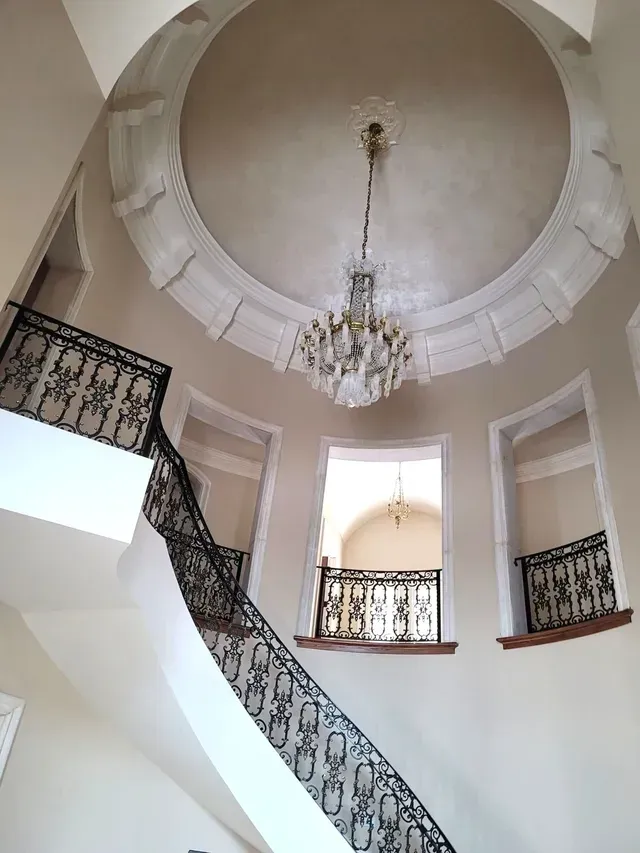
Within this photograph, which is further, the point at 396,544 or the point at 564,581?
the point at 396,544

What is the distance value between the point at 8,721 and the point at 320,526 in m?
3.89

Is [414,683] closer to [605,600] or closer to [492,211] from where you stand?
[605,600]

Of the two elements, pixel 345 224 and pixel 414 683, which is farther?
pixel 345 224

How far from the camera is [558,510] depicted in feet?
28.3

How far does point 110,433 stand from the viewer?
651 centimetres

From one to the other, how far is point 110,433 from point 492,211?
5.40 meters

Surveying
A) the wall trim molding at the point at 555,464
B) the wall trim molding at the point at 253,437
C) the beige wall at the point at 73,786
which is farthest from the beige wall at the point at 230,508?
the wall trim molding at the point at 555,464

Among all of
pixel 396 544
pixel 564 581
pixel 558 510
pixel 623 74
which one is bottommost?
pixel 564 581

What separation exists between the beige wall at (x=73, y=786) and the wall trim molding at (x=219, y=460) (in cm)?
435

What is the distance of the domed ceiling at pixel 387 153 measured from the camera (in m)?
6.72

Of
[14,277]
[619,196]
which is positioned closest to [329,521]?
[619,196]

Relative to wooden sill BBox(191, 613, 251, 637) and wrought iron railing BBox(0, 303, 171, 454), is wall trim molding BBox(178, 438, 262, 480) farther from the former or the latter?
wooden sill BBox(191, 613, 251, 637)

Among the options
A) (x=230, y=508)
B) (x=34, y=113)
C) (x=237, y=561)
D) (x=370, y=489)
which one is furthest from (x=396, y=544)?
(x=34, y=113)

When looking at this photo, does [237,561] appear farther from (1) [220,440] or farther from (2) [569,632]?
(2) [569,632]
